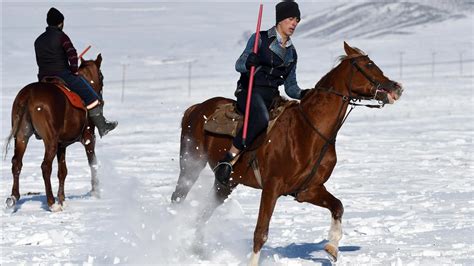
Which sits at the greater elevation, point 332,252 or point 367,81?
point 367,81

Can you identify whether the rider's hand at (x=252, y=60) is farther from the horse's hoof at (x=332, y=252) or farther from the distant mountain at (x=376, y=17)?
the distant mountain at (x=376, y=17)

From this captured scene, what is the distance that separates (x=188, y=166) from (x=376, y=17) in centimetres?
13853

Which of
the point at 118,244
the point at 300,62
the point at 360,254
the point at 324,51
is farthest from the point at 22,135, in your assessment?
the point at 324,51

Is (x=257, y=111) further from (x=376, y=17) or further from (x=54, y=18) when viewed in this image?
(x=376, y=17)

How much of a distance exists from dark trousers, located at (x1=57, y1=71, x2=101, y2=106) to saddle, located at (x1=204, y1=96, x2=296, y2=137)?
3.98 metres

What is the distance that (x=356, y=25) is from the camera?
13962cm

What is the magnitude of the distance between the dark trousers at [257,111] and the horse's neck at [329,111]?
0.44 metres

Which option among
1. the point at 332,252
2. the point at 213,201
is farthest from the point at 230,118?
the point at 332,252

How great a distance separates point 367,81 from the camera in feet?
24.8

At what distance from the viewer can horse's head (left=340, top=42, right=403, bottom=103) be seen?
24.1ft

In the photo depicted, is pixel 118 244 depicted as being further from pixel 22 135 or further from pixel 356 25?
pixel 356 25

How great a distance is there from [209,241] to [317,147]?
6.54 feet

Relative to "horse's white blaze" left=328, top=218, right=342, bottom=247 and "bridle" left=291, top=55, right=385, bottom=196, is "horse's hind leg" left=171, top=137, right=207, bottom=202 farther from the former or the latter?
"horse's white blaze" left=328, top=218, right=342, bottom=247

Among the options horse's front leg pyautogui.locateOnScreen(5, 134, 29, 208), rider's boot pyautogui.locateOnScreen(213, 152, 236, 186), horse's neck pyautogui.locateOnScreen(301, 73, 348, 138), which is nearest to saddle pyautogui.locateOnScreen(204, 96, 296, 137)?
rider's boot pyautogui.locateOnScreen(213, 152, 236, 186)
